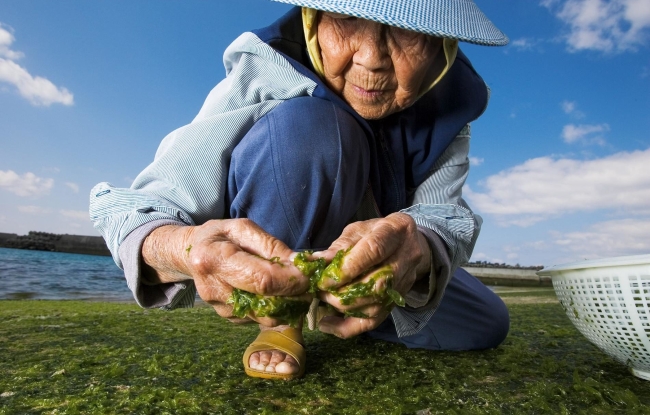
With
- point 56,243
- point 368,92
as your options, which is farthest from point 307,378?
point 56,243

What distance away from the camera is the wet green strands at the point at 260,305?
1250mm

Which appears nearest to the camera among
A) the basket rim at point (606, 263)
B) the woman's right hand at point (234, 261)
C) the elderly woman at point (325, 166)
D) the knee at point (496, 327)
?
the woman's right hand at point (234, 261)

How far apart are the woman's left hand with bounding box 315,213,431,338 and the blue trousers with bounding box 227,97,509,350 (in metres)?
0.49

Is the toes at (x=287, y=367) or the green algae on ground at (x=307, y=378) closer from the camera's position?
the green algae on ground at (x=307, y=378)

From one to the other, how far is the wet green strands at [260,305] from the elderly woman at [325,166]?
3 centimetres

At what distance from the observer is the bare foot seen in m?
1.70

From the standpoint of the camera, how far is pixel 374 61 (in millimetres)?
1692

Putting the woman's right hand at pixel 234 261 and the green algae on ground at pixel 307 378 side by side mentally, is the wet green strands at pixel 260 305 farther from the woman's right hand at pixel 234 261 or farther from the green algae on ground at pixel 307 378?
the green algae on ground at pixel 307 378

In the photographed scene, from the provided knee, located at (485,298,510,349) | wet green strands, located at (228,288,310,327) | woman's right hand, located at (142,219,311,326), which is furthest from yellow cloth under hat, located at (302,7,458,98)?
knee, located at (485,298,510,349)

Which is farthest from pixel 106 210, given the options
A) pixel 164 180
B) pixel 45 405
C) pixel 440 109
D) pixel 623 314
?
pixel 623 314

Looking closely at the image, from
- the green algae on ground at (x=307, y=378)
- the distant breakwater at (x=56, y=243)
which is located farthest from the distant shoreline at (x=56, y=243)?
the green algae on ground at (x=307, y=378)

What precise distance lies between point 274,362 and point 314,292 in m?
0.59

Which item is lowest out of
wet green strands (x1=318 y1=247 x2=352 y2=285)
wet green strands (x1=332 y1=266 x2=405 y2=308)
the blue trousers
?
wet green strands (x1=332 y1=266 x2=405 y2=308)

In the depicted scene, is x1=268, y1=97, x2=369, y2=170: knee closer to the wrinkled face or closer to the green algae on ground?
the wrinkled face
